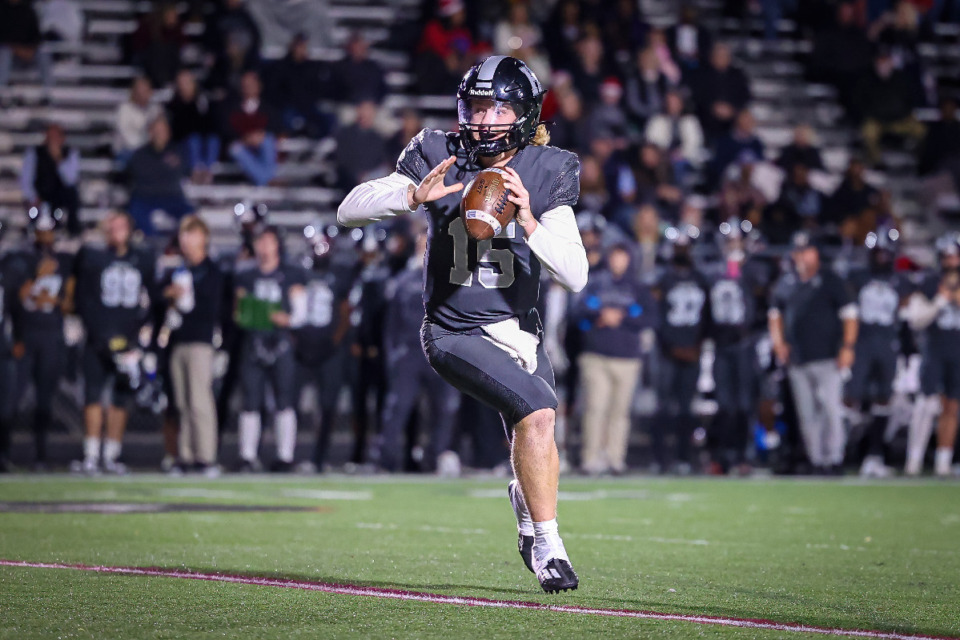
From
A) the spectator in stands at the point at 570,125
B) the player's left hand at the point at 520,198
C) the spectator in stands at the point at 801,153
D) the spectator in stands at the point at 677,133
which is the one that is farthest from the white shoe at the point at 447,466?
the player's left hand at the point at 520,198

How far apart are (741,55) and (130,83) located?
24.0ft

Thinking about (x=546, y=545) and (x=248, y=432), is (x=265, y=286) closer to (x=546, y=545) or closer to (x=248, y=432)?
(x=248, y=432)

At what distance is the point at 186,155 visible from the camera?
14469 mm

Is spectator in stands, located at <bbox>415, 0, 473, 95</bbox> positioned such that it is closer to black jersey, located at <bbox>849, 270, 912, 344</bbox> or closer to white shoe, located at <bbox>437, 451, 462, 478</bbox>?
black jersey, located at <bbox>849, 270, 912, 344</bbox>

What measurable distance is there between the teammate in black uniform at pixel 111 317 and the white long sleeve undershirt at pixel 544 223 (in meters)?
6.64

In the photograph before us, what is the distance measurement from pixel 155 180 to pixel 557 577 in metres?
9.55

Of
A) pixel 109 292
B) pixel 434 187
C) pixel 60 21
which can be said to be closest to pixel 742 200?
pixel 109 292

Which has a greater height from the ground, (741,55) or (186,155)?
(741,55)

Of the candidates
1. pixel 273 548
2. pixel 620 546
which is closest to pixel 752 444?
pixel 620 546

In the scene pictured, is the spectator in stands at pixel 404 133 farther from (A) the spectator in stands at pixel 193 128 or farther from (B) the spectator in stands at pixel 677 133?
(B) the spectator in stands at pixel 677 133

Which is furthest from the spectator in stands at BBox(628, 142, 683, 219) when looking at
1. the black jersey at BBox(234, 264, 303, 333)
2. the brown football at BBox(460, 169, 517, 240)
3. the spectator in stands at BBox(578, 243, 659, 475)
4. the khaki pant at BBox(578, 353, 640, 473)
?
the brown football at BBox(460, 169, 517, 240)

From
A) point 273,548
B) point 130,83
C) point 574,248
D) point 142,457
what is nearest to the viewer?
point 574,248

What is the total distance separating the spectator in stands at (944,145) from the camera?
16.9 m

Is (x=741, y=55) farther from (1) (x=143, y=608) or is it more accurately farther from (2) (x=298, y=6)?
(1) (x=143, y=608)
